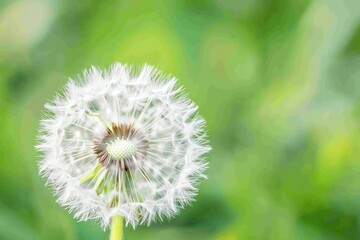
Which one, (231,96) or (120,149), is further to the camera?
(231,96)

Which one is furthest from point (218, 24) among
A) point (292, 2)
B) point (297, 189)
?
point (297, 189)

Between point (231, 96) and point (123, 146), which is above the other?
point (231, 96)

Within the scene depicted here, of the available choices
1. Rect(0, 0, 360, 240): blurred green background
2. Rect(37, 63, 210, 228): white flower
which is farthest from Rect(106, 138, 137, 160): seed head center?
Rect(0, 0, 360, 240): blurred green background

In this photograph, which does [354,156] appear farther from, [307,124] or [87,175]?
[87,175]

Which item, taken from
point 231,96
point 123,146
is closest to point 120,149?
point 123,146

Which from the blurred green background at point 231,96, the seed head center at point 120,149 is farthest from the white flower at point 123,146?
the blurred green background at point 231,96

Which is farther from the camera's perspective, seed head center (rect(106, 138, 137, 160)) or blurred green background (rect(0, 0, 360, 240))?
blurred green background (rect(0, 0, 360, 240))

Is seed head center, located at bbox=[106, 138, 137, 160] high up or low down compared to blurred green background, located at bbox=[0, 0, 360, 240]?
down

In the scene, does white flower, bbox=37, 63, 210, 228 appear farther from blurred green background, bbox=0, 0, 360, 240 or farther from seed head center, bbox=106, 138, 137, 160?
blurred green background, bbox=0, 0, 360, 240

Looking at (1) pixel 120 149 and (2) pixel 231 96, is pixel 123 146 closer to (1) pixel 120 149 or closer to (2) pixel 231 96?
(1) pixel 120 149
